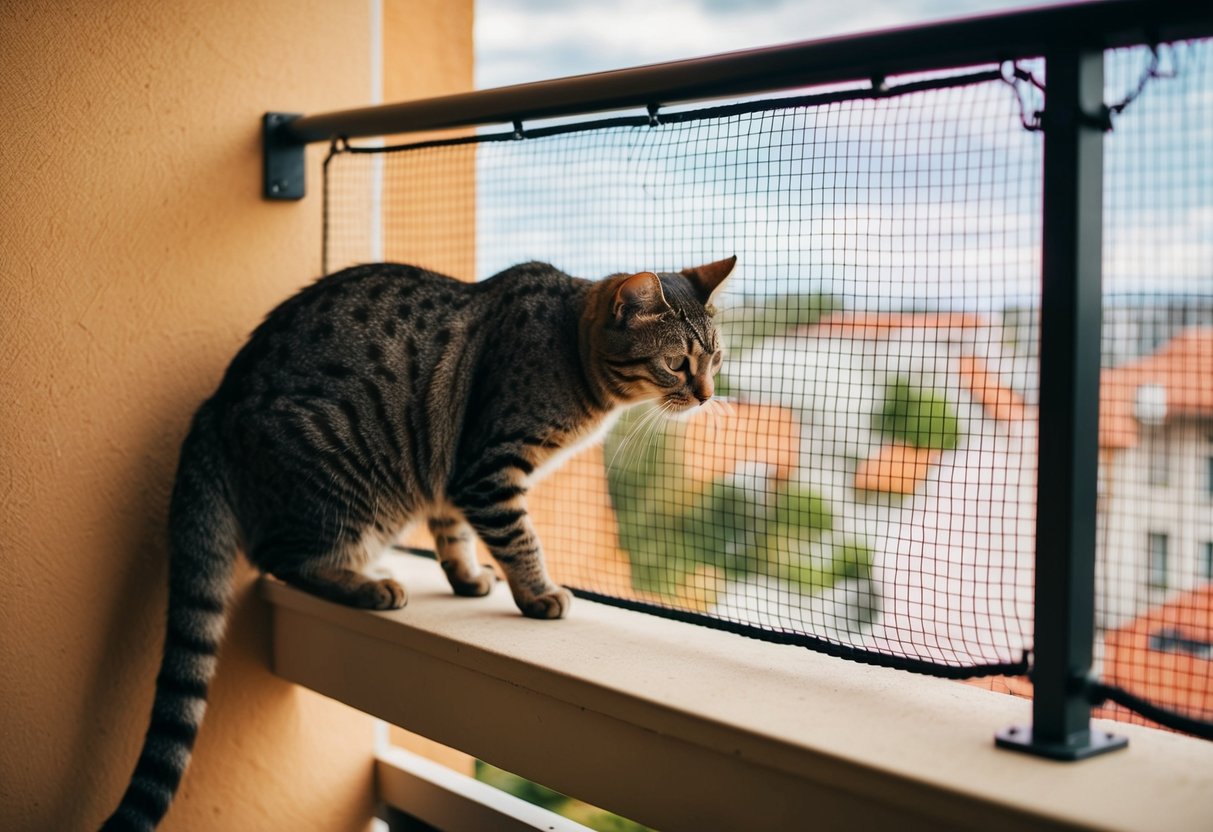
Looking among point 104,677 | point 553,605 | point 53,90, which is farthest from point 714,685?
point 53,90

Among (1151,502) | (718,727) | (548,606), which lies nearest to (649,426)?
(548,606)

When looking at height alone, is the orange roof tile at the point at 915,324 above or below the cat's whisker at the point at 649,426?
above

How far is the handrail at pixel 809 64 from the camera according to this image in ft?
3.80

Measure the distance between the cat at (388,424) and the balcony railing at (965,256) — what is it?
5.8 inches

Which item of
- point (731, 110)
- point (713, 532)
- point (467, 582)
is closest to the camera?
point (731, 110)

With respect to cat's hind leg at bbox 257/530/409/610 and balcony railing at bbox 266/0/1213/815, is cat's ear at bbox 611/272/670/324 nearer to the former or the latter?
balcony railing at bbox 266/0/1213/815

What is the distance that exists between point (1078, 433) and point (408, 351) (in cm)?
125

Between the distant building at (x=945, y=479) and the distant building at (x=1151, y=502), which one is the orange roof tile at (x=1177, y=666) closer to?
the distant building at (x=1151, y=502)

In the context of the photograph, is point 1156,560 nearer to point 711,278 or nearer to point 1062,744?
point 1062,744

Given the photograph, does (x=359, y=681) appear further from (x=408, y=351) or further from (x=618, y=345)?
(x=618, y=345)

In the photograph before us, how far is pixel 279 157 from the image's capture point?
219 cm

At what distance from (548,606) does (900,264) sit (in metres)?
0.87

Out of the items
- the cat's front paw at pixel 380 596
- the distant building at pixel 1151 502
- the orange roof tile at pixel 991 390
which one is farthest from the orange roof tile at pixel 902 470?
the cat's front paw at pixel 380 596

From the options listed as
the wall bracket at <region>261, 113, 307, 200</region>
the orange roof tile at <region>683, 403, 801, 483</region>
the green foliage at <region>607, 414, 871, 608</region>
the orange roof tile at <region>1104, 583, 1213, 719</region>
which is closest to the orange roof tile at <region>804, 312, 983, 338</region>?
the orange roof tile at <region>683, 403, 801, 483</region>
